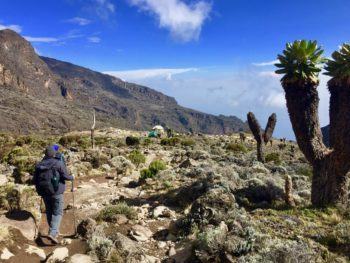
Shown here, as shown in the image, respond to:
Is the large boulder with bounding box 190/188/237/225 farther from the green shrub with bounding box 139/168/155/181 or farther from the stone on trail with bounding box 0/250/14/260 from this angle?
the green shrub with bounding box 139/168/155/181

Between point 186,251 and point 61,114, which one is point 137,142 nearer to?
point 186,251

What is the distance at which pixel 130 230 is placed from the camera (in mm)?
9781

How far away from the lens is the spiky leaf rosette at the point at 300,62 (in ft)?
41.4

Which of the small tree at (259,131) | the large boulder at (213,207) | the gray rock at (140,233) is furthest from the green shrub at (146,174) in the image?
the small tree at (259,131)

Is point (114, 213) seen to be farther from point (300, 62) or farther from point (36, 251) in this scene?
point (300, 62)

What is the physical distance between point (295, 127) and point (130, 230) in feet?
21.8

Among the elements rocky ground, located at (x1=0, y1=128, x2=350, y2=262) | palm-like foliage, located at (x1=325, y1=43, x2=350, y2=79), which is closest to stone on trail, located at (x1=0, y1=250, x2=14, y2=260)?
rocky ground, located at (x1=0, y1=128, x2=350, y2=262)

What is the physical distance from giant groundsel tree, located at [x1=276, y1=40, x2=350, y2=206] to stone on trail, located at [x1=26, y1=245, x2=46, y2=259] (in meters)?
8.77

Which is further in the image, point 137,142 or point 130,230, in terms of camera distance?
point 137,142

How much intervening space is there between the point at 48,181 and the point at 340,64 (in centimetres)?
960

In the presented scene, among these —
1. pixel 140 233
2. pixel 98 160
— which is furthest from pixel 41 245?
pixel 98 160

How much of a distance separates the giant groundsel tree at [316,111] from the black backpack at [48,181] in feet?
26.2

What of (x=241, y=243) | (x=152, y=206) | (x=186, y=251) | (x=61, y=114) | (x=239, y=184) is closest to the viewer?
(x=241, y=243)

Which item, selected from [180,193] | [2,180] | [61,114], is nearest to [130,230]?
[180,193]
